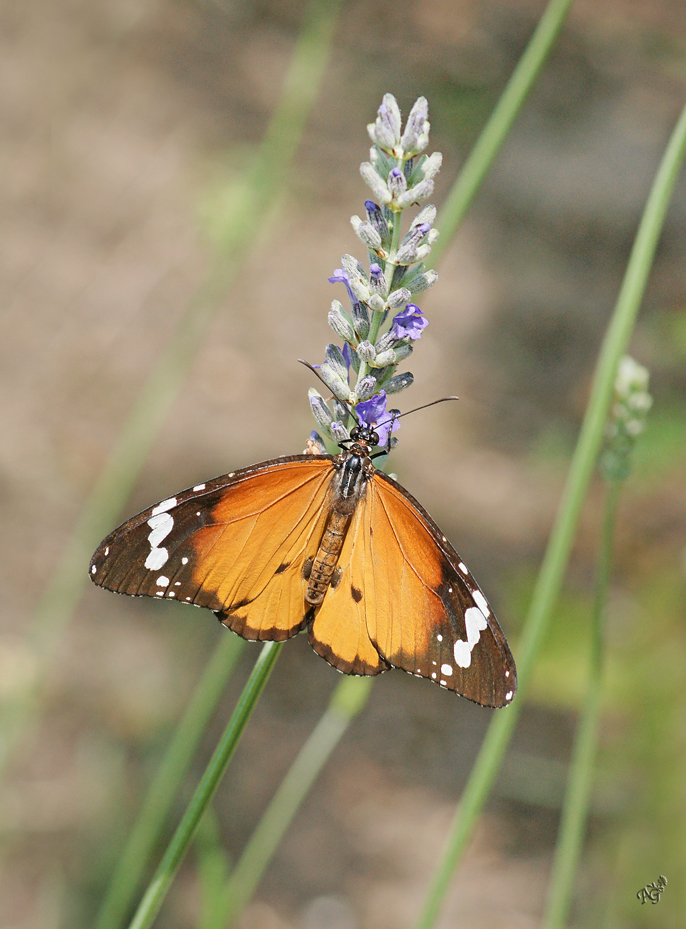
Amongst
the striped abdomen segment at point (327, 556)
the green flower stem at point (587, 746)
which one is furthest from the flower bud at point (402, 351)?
the green flower stem at point (587, 746)

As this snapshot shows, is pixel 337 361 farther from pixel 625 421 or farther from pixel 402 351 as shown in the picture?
pixel 625 421

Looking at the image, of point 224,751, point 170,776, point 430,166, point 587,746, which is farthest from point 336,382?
point 170,776

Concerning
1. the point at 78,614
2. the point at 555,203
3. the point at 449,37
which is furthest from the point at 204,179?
the point at 78,614

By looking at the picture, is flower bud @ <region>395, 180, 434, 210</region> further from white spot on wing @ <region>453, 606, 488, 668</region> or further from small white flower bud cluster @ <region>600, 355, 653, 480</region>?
small white flower bud cluster @ <region>600, 355, 653, 480</region>

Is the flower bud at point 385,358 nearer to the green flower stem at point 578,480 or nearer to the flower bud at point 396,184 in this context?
the flower bud at point 396,184

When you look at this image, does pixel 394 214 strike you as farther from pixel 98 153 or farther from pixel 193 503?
pixel 98 153

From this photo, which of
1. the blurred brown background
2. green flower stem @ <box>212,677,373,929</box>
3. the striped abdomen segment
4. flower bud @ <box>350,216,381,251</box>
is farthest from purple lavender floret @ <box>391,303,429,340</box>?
the blurred brown background
